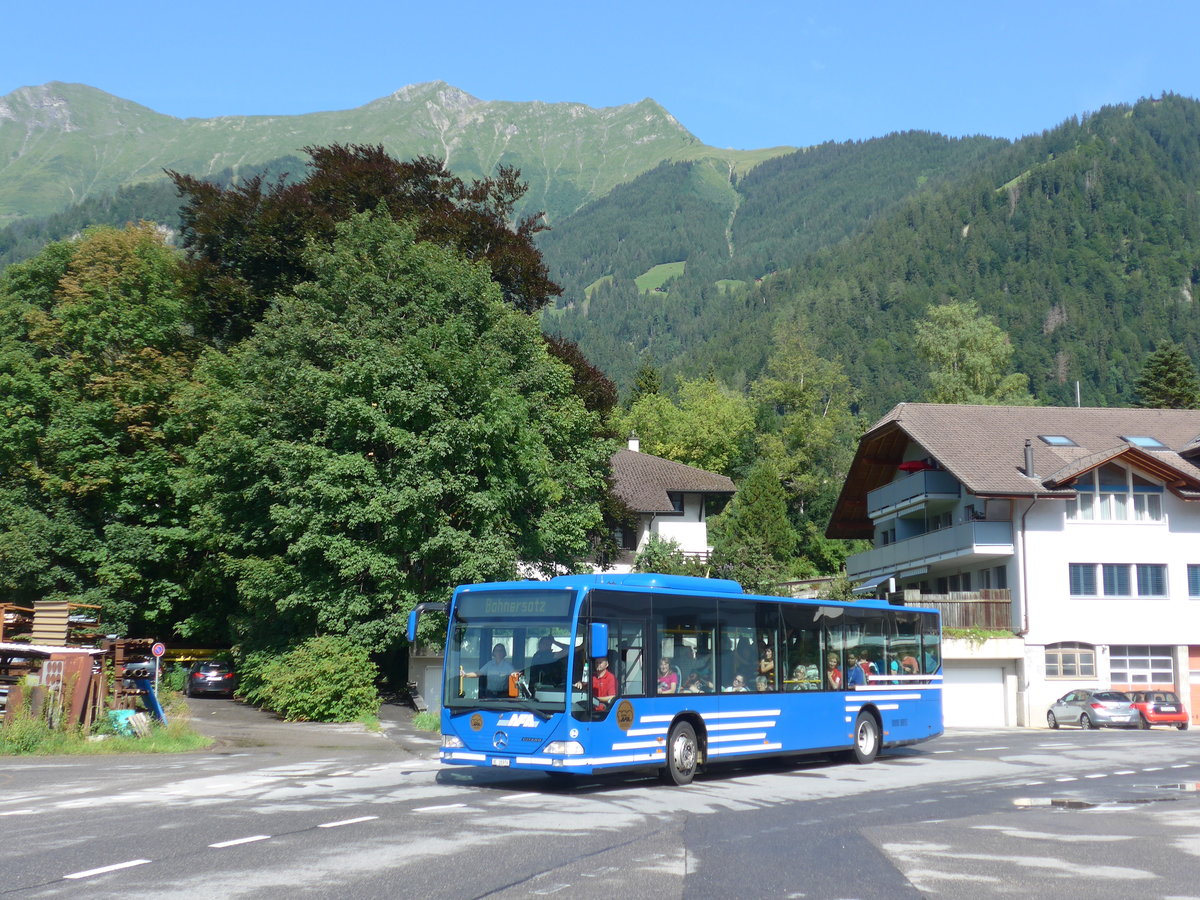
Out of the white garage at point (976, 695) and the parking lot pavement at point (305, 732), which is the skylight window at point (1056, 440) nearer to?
the white garage at point (976, 695)

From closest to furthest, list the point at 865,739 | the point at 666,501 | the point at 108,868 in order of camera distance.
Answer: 1. the point at 108,868
2. the point at 865,739
3. the point at 666,501

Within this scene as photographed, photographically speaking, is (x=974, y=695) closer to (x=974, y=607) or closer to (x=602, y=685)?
(x=974, y=607)

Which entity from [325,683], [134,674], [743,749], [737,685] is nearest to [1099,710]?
[325,683]

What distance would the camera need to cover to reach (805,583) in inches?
2080

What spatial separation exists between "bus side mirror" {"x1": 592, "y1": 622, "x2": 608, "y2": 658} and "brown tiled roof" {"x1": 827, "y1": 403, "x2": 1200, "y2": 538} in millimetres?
29846

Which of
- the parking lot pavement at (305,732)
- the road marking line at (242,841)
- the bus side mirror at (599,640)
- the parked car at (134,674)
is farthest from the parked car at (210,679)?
the road marking line at (242,841)

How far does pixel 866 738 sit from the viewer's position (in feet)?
71.4

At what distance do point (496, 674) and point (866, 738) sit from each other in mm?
8419

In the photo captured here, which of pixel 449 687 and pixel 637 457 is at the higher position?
pixel 637 457

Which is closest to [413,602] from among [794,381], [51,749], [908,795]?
[51,749]

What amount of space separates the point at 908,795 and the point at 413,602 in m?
A: 16.9

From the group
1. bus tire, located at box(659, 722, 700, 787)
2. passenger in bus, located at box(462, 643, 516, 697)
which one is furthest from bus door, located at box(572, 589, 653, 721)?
passenger in bus, located at box(462, 643, 516, 697)

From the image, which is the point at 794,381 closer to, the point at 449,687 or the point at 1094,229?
the point at 449,687

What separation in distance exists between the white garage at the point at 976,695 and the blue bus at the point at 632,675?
2375 centimetres
